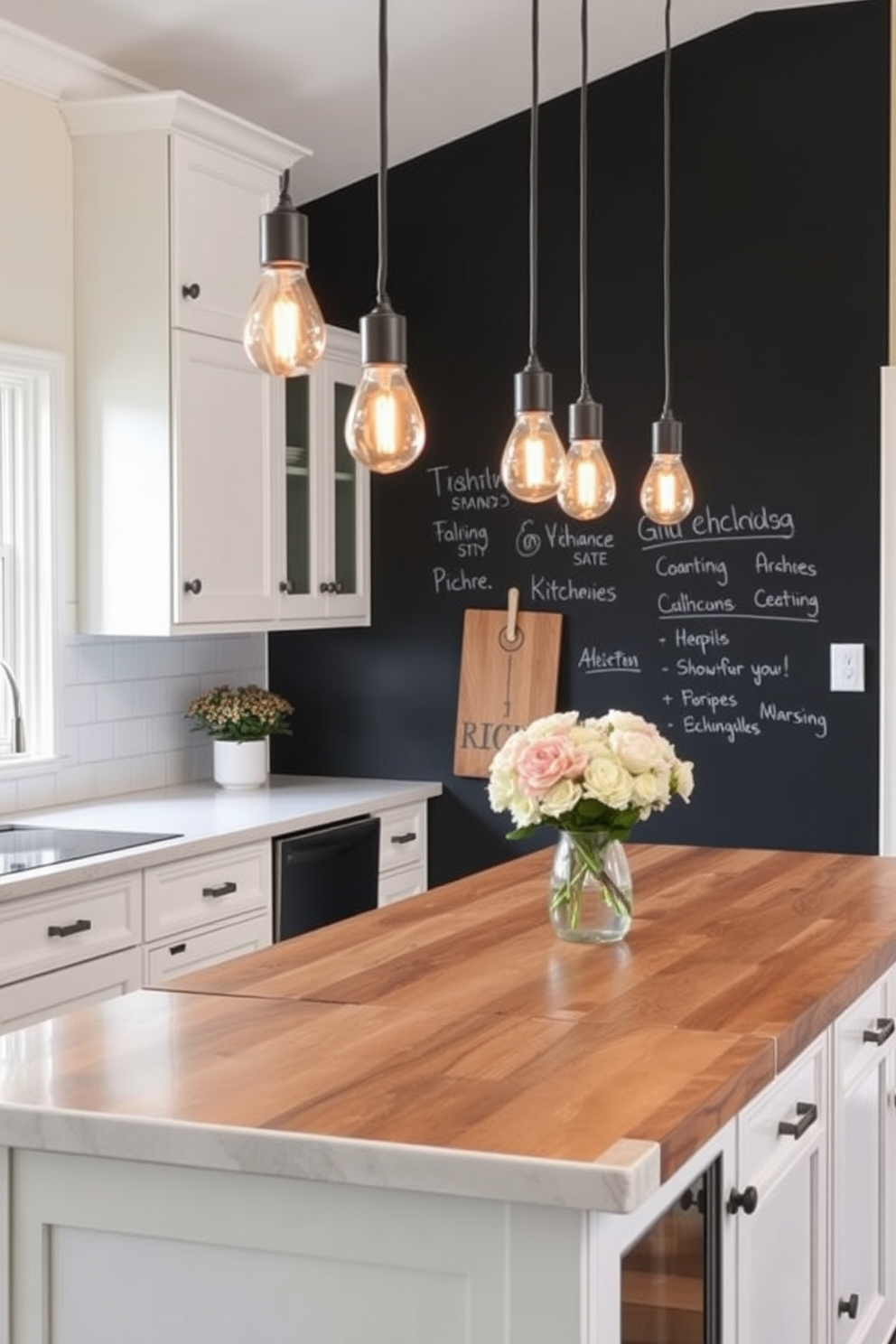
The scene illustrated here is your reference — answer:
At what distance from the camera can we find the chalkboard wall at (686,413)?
519cm

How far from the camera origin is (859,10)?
517 cm

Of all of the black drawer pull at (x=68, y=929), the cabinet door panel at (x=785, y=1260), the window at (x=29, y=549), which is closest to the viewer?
the cabinet door panel at (x=785, y=1260)

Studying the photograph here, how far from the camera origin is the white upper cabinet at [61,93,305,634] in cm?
460

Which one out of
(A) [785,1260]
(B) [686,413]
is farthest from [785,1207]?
(B) [686,413]

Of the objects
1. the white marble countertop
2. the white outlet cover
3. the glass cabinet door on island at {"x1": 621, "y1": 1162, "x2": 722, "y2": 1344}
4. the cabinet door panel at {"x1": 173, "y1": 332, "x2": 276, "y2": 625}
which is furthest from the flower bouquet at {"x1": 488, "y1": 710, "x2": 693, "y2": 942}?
the white outlet cover

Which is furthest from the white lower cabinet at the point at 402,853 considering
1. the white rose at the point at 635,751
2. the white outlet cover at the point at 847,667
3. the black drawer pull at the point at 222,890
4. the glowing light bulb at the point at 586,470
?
the white rose at the point at 635,751

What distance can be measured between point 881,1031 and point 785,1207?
0.67 meters

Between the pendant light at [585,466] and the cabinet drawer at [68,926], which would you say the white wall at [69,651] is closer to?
the cabinet drawer at [68,926]

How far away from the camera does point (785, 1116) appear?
268 centimetres

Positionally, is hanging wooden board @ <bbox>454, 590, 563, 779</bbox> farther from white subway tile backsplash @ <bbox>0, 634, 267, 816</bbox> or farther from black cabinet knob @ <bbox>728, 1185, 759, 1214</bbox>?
black cabinet knob @ <bbox>728, 1185, 759, 1214</bbox>

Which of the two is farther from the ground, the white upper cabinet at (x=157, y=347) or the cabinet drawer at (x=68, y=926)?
the white upper cabinet at (x=157, y=347)

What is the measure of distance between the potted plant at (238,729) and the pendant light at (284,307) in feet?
9.61

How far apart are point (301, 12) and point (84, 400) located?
1102 mm

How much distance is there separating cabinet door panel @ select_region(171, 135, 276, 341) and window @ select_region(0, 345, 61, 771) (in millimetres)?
388
